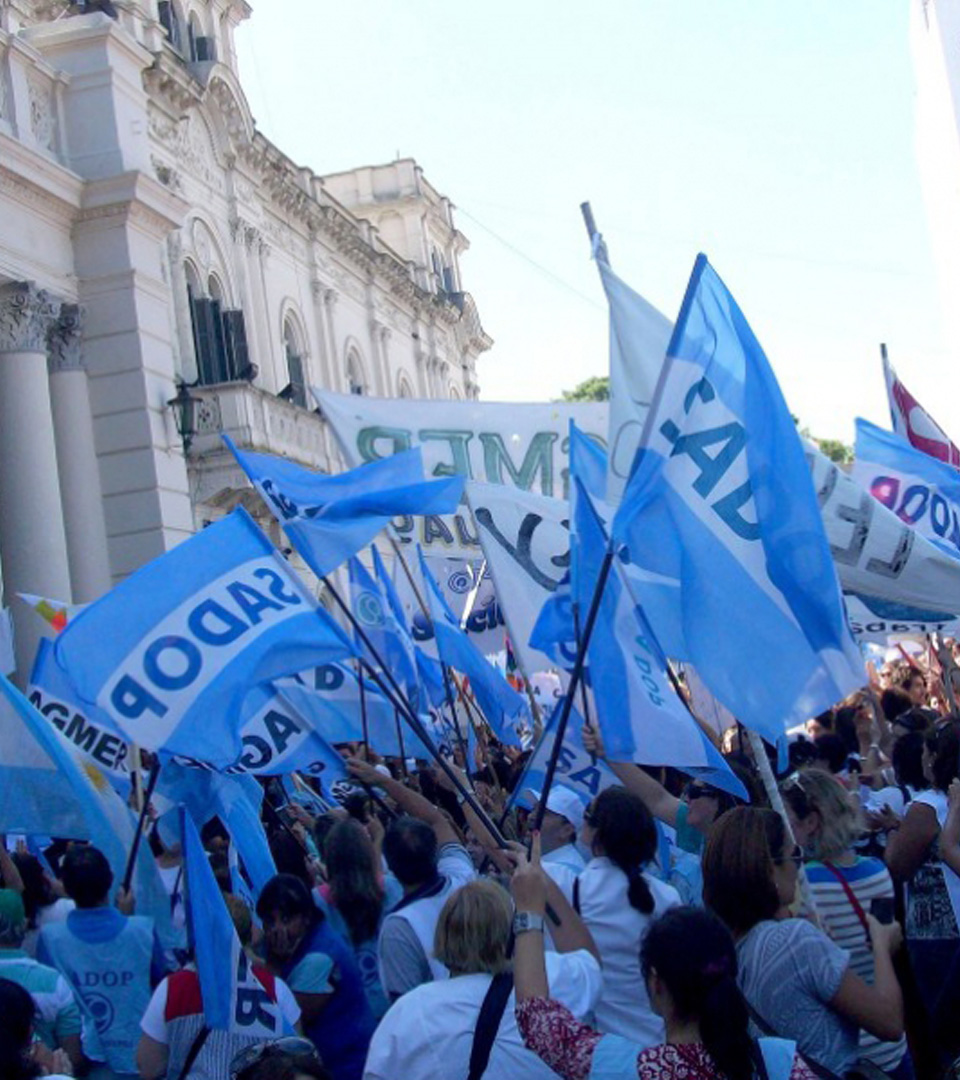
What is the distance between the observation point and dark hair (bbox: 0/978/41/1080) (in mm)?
3477

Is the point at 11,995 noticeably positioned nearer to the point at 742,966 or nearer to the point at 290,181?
the point at 742,966

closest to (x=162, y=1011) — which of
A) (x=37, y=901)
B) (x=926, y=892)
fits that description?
(x=37, y=901)

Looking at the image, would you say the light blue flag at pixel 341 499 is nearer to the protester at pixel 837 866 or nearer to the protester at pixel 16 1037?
the protester at pixel 837 866

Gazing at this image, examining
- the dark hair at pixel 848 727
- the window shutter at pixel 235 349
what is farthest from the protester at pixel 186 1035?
the window shutter at pixel 235 349

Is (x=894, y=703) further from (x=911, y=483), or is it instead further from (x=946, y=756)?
(x=946, y=756)

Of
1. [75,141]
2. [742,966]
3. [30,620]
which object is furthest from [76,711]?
[75,141]

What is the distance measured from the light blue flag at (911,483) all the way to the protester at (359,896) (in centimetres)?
440

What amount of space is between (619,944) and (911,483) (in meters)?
5.17

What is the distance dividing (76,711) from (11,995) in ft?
13.0

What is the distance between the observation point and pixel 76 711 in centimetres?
748

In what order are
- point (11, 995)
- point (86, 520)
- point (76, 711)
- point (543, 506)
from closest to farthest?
point (11, 995), point (76, 711), point (543, 506), point (86, 520)

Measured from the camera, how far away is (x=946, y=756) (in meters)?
5.62

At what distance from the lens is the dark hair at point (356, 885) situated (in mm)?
5566

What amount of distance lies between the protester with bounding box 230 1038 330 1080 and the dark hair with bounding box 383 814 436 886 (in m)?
1.89
